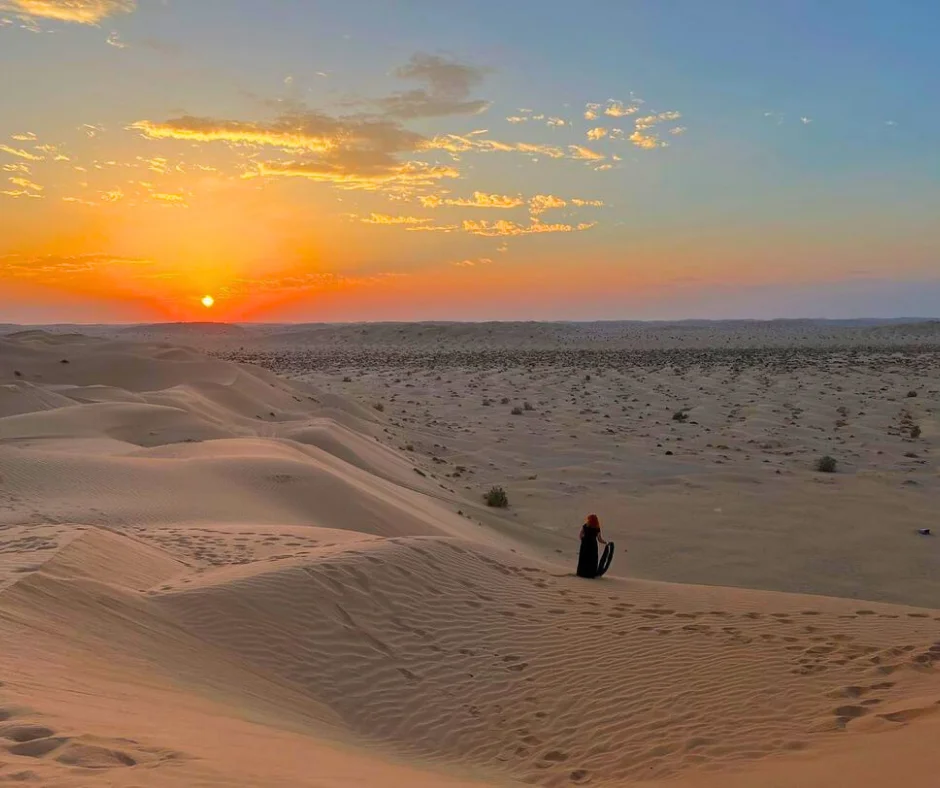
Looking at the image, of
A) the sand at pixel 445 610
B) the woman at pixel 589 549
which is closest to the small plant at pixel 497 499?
the sand at pixel 445 610

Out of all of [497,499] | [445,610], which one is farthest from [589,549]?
[497,499]

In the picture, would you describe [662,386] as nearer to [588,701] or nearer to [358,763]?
[588,701]

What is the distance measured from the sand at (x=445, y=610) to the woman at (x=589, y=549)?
0.20 metres

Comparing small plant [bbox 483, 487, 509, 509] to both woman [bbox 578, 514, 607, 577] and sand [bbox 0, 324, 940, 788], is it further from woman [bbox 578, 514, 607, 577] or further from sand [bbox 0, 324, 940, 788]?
woman [bbox 578, 514, 607, 577]

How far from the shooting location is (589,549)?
899cm

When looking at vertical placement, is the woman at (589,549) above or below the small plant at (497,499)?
above

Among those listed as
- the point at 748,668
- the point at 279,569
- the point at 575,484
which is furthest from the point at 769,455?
the point at 279,569

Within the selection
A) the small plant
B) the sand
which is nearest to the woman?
the sand

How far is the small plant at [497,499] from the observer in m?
14.4

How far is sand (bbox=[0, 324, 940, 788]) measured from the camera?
4305 millimetres

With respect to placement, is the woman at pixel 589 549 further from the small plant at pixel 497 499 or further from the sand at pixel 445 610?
the small plant at pixel 497 499

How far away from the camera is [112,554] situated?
705cm

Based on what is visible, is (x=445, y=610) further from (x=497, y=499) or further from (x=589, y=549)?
(x=497, y=499)

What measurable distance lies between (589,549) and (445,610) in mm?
2273
